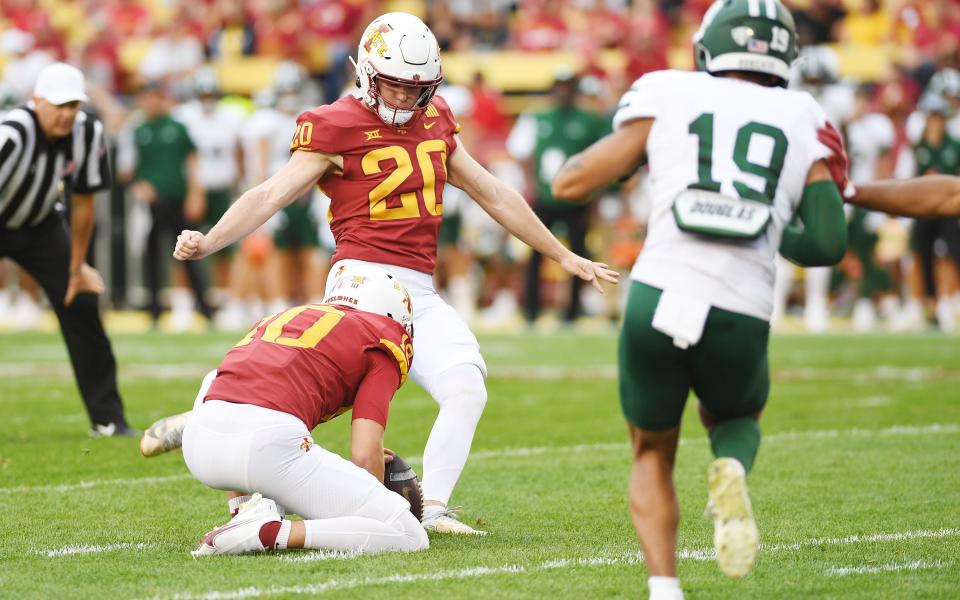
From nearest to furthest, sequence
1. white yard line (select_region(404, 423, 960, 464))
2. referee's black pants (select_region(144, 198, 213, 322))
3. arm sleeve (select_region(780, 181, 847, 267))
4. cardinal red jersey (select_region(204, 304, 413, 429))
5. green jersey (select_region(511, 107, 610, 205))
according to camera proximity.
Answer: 1. arm sleeve (select_region(780, 181, 847, 267))
2. cardinal red jersey (select_region(204, 304, 413, 429))
3. white yard line (select_region(404, 423, 960, 464))
4. green jersey (select_region(511, 107, 610, 205))
5. referee's black pants (select_region(144, 198, 213, 322))

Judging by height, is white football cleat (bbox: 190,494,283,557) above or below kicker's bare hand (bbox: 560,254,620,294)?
below

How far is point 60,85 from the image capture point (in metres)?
7.41

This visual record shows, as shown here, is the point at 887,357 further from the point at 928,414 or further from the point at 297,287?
the point at 297,287

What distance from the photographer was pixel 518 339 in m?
13.8

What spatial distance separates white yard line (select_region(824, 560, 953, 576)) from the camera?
14.7ft

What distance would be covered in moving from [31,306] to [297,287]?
9.20 ft

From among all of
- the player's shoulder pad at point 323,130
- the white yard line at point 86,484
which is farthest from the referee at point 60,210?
the player's shoulder pad at point 323,130

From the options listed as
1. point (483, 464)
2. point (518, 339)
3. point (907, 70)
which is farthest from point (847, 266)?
point (483, 464)

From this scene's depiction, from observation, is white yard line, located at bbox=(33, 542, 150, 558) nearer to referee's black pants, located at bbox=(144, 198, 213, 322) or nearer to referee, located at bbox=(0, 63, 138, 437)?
referee, located at bbox=(0, 63, 138, 437)

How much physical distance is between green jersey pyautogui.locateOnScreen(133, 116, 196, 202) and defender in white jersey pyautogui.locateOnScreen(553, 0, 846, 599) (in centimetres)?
1204

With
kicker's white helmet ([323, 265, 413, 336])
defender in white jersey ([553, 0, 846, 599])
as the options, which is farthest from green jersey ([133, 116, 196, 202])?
defender in white jersey ([553, 0, 846, 599])

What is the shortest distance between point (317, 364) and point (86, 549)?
951mm

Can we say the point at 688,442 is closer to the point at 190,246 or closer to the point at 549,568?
the point at 549,568

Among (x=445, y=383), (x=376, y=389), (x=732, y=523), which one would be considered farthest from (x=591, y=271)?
(x=732, y=523)
